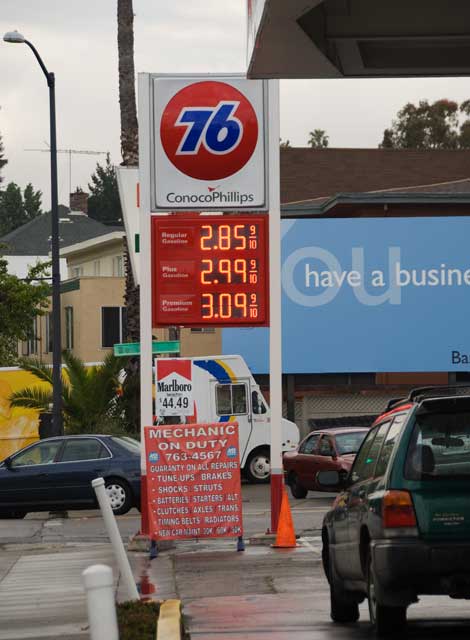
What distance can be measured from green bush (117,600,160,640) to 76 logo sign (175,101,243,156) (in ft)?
30.4

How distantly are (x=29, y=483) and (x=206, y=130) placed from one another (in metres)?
9.44

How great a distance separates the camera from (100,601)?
582 centimetres

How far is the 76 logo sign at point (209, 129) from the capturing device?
19812 mm

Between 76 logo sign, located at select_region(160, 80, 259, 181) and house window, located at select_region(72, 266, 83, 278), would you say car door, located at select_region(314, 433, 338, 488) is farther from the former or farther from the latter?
house window, located at select_region(72, 266, 83, 278)

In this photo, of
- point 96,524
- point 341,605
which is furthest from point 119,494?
point 341,605

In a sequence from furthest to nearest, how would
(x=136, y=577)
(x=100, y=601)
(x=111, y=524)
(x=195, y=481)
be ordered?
1. (x=195, y=481)
2. (x=136, y=577)
3. (x=111, y=524)
4. (x=100, y=601)

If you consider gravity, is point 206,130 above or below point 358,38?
above

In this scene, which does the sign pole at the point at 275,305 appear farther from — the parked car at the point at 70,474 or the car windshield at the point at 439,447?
the car windshield at the point at 439,447

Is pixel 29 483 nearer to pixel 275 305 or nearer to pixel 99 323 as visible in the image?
pixel 275 305

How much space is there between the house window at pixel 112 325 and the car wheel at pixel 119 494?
27101mm

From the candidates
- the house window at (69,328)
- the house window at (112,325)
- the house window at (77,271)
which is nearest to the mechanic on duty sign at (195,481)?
the house window at (112,325)

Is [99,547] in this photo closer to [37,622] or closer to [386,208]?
[37,622]

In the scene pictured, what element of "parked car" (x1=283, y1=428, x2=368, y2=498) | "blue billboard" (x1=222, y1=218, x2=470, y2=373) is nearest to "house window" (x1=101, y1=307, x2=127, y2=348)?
"blue billboard" (x1=222, y1=218, x2=470, y2=373)

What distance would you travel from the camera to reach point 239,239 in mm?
19609
